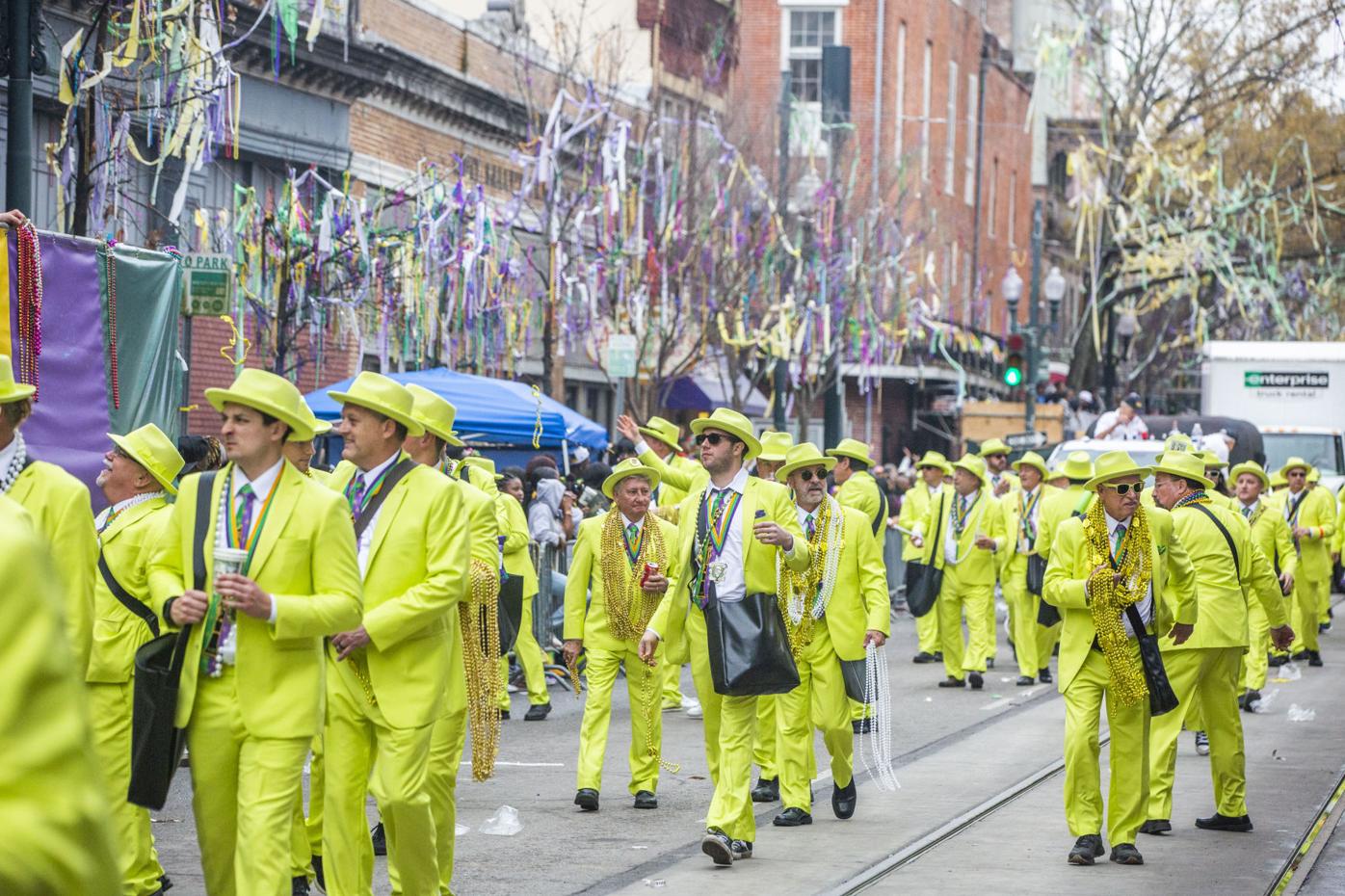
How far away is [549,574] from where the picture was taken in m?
17.5

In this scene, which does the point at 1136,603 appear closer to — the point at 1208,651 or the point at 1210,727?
the point at 1208,651

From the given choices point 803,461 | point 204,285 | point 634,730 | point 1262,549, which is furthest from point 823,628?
point 1262,549

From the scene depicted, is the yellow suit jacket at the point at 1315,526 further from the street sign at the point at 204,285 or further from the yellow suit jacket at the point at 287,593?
the yellow suit jacket at the point at 287,593

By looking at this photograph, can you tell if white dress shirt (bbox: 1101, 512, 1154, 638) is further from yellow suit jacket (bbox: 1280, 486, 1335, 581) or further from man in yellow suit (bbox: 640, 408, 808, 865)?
yellow suit jacket (bbox: 1280, 486, 1335, 581)

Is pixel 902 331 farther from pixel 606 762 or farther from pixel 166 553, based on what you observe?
pixel 166 553

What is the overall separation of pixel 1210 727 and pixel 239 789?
559 cm

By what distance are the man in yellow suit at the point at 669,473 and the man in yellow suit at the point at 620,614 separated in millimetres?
1112

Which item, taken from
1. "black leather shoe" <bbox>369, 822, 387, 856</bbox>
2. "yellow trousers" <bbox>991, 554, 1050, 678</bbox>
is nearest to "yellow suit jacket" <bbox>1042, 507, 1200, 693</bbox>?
"black leather shoe" <bbox>369, 822, 387, 856</bbox>

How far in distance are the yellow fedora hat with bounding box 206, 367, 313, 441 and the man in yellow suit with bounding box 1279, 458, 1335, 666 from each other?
14.5 metres

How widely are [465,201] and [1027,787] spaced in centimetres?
1201

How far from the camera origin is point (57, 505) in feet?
21.6

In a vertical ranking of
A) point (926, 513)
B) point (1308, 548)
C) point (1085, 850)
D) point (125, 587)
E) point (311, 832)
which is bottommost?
point (1085, 850)

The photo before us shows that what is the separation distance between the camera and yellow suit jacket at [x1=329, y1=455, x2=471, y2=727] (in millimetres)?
6840

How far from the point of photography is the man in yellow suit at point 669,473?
43.8 feet
